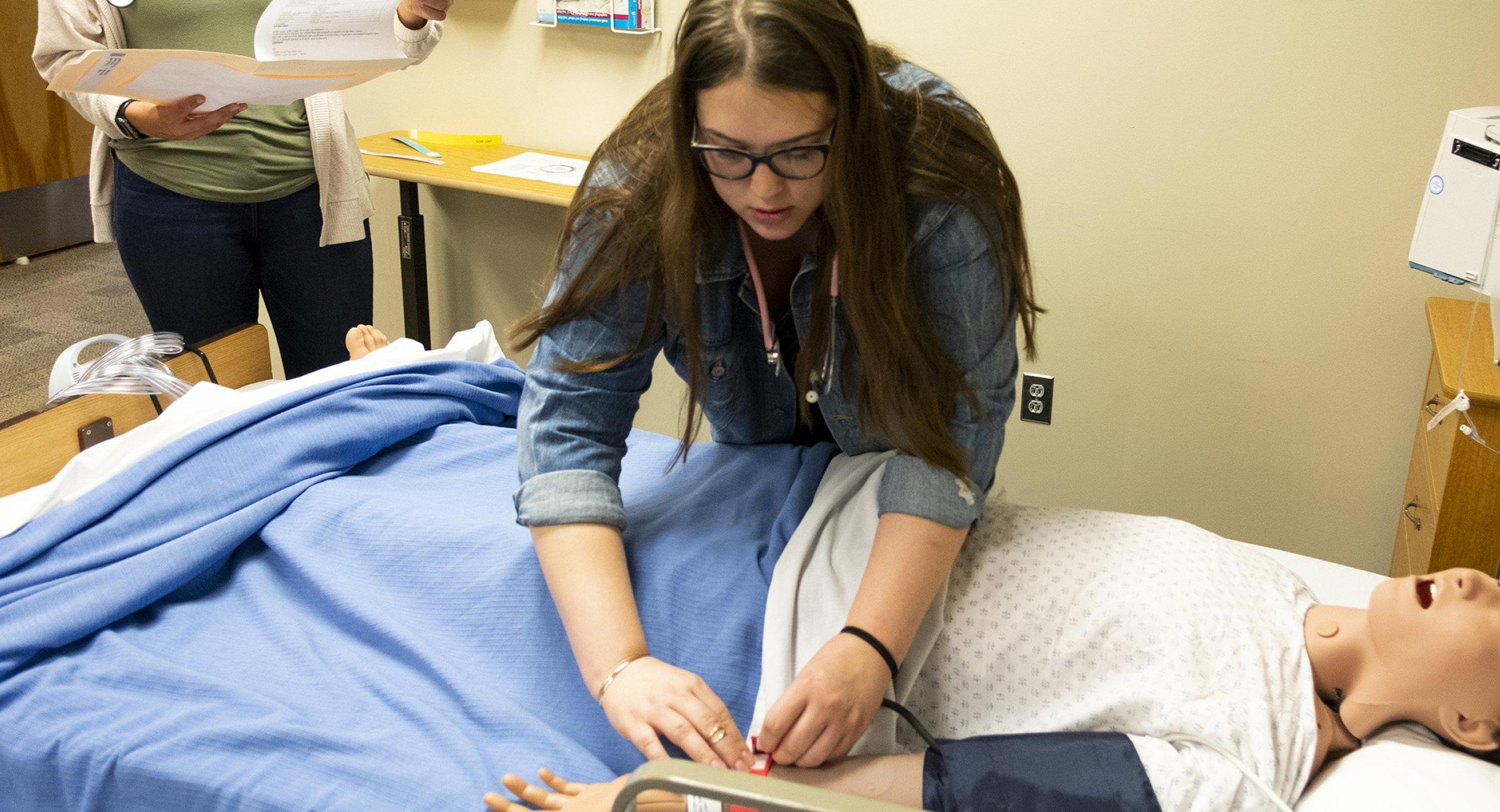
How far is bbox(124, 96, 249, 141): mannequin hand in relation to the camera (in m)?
1.74

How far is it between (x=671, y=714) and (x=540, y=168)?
191cm

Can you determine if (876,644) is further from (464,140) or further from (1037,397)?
(464,140)

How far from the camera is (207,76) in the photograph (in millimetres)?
1526

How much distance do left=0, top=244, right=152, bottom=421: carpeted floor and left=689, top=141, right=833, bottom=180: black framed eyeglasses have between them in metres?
2.88

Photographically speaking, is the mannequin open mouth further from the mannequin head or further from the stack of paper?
the stack of paper

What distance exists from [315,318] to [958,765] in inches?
63.4

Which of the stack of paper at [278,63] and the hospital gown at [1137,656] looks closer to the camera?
the hospital gown at [1137,656]

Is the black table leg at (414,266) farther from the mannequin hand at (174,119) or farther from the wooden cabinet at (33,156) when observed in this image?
the wooden cabinet at (33,156)

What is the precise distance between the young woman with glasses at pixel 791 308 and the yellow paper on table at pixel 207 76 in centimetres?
58

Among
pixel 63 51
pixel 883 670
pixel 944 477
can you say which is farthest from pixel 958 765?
pixel 63 51

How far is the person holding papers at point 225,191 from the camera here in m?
1.81

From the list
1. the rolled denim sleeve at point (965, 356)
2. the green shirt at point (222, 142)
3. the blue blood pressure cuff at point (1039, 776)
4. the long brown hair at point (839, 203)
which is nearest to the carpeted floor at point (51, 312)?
the green shirt at point (222, 142)

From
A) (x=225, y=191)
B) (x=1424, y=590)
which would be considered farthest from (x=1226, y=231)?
(x=225, y=191)

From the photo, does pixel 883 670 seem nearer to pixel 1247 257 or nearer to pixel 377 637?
pixel 377 637
